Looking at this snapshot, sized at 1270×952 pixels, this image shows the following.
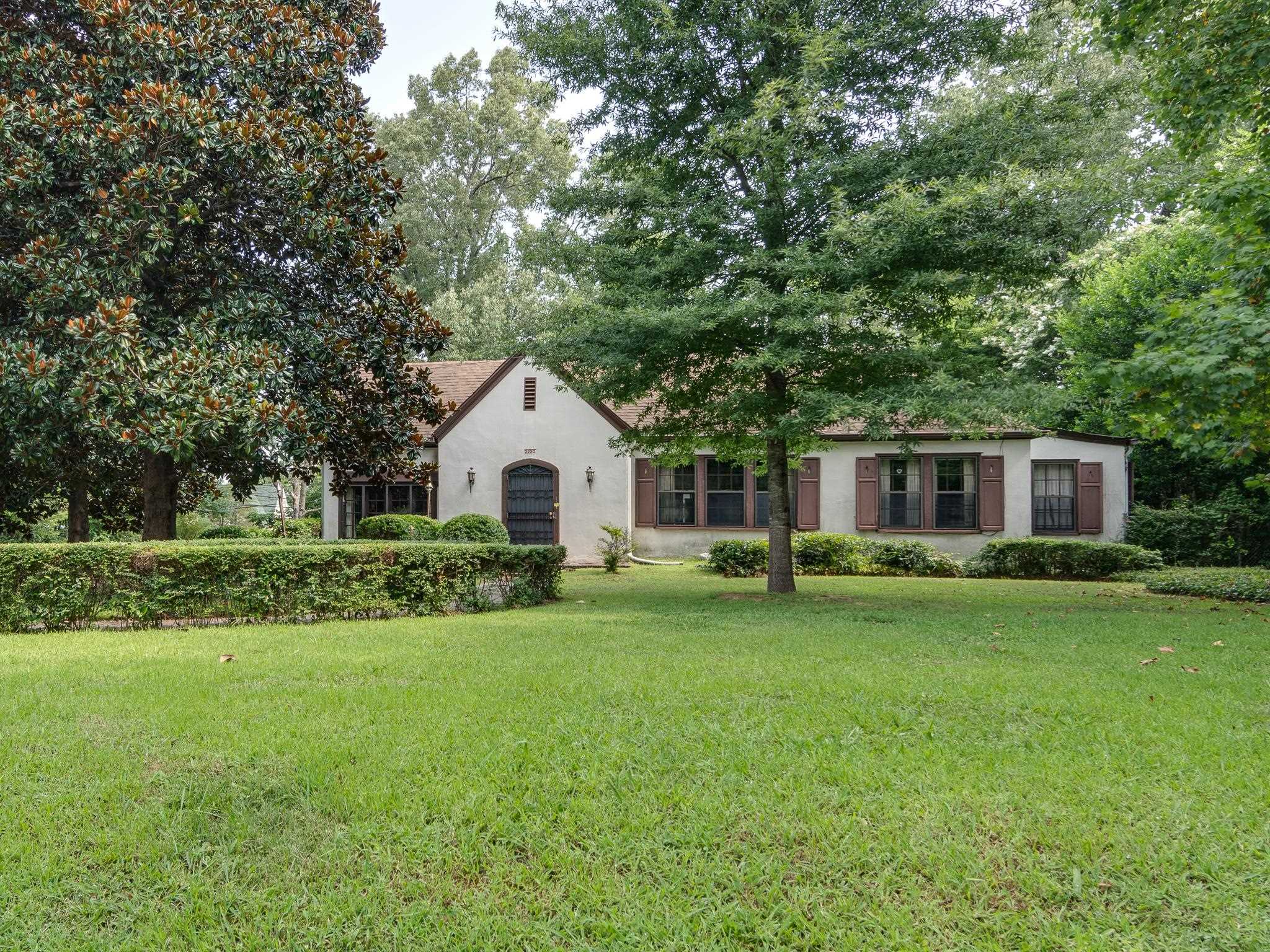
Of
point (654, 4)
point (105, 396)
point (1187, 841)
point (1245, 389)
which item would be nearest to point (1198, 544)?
point (1245, 389)

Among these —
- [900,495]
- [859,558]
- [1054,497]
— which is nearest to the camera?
[859,558]

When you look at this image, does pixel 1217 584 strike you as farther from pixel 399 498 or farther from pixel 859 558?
pixel 399 498

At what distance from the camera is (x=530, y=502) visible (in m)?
17.3

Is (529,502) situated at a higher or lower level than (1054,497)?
lower

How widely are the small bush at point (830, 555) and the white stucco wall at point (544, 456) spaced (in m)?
4.18

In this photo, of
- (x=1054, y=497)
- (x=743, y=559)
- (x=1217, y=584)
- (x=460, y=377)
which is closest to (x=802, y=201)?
(x=743, y=559)

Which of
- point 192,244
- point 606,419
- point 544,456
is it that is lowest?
point 544,456

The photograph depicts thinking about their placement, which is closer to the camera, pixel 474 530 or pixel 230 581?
pixel 230 581

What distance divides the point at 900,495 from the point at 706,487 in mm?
4602

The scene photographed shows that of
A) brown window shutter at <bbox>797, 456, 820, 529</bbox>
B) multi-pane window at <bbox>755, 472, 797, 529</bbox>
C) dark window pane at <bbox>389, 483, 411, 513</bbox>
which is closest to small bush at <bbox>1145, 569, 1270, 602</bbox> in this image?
brown window shutter at <bbox>797, 456, 820, 529</bbox>

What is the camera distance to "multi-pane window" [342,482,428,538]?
17656 mm

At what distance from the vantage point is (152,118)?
7.83 metres

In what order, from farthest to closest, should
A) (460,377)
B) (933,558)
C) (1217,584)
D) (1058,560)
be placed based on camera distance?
(460,377)
(933,558)
(1058,560)
(1217,584)

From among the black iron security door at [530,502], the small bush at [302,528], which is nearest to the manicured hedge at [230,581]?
the black iron security door at [530,502]
